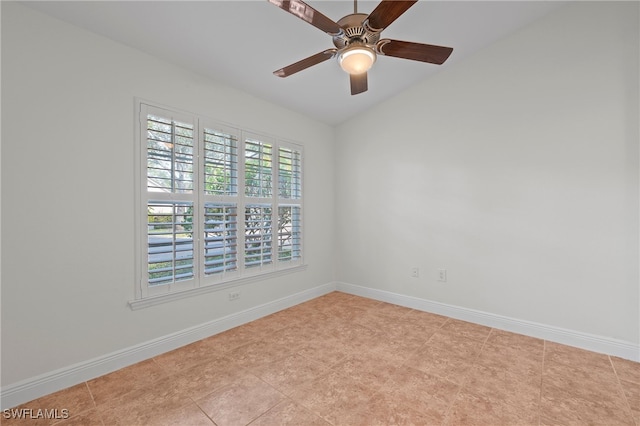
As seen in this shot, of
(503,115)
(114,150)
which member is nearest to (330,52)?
(114,150)

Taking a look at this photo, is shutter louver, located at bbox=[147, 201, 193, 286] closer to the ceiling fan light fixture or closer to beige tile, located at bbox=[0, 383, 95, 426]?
beige tile, located at bbox=[0, 383, 95, 426]

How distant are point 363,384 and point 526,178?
2449mm

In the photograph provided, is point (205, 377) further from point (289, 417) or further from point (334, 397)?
point (334, 397)

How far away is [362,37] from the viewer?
1700 mm

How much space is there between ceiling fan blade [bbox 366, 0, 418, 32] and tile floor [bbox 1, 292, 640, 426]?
226 cm

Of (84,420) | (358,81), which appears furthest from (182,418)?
(358,81)

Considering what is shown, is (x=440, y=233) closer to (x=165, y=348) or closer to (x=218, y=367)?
(x=218, y=367)

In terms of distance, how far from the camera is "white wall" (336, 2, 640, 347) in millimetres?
2377

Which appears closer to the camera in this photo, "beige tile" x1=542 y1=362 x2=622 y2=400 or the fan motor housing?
the fan motor housing

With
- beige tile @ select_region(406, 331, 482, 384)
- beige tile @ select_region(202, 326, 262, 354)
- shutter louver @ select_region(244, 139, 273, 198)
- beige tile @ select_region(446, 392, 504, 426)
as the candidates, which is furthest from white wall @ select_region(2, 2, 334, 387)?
beige tile @ select_region(446, 392, 504, 426)

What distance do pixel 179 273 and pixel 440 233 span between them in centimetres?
280

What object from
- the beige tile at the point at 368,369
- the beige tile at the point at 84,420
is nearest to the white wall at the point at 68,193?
the beige tile at the point at 84,420

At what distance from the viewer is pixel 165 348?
2.44 metres

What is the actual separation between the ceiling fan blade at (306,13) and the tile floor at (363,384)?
226cm
